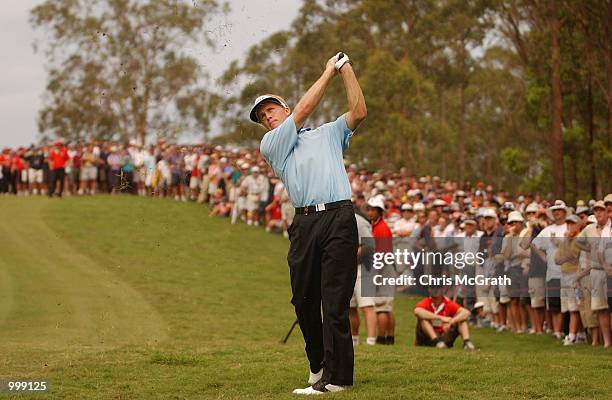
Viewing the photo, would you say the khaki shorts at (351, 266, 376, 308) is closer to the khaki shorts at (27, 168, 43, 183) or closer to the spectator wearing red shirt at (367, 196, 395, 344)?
the spectator wearing red shirt at (367, 196, 395, 344)

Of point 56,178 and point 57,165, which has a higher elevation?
point 57,165

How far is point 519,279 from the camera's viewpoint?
65.0 feet

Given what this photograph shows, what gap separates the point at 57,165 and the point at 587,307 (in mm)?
27644

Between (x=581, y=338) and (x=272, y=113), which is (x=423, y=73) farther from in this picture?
(x=272, y=113)

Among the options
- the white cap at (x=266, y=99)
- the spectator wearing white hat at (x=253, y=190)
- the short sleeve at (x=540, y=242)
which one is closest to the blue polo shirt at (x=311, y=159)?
the white cap at (x=266, y=99)

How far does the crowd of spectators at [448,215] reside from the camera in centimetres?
1706

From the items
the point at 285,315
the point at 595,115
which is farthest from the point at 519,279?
the point at 595,115

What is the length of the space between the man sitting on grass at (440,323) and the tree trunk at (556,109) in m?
19.8

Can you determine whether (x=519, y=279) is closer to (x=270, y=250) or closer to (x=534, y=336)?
(x=534, y=336)

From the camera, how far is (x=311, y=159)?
8.49m

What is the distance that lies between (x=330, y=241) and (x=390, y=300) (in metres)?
8.46

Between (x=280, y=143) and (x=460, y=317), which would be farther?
(x=460, y=317)

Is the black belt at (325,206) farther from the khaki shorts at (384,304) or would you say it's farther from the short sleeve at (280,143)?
the khaki shorts at (384,304)

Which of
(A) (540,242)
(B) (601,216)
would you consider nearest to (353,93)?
(B) (601,216)
